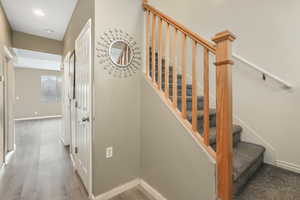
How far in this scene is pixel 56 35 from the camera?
349 cm

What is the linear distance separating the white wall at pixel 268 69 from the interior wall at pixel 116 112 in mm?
1395

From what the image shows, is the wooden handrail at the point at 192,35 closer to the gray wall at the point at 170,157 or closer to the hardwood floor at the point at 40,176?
the gray wall at the point at 170,157

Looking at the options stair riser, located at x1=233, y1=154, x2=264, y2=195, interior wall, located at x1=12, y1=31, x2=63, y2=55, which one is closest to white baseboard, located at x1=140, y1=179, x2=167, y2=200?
stair riser, located at x1=233, y1=154, x2=264, y2=195

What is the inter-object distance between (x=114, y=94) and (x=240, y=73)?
70.9 inches

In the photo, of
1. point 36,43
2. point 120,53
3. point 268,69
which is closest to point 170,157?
point 120,53

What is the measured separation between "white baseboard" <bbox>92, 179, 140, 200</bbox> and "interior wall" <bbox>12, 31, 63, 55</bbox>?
384 centimetres

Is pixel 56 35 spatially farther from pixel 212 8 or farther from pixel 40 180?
→ pixel 212 8

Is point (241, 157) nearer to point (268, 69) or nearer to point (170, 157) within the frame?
point (170, 157)

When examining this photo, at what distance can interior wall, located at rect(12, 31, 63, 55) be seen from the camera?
329cm

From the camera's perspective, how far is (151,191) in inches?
66.8

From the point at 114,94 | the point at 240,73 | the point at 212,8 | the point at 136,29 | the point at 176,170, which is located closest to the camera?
the point at 176,170

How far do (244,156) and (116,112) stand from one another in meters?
1.52

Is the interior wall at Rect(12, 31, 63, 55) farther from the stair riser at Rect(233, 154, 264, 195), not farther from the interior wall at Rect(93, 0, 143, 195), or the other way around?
the stair riser at Rect(233, 154, 264, 195)

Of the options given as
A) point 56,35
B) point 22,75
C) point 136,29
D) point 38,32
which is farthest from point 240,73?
point 22,75
